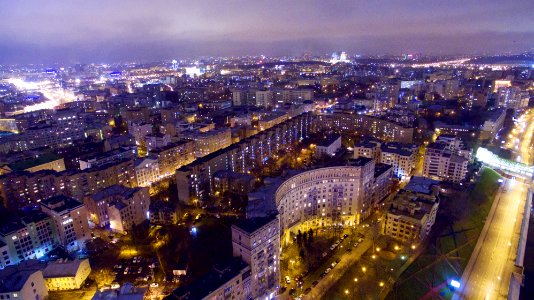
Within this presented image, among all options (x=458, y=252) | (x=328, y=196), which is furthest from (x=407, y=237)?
(x=328, y=196)

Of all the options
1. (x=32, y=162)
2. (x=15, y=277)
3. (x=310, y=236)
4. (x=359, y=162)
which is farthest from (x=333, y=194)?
(x=32, y=162)

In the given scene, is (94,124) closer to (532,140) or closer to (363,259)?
(363,259)

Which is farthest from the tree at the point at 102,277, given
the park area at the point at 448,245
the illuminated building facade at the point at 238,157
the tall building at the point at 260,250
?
the park area at the point at 448,245

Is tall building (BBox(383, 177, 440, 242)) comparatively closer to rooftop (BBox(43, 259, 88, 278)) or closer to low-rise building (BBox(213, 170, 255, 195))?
low-rise building (BBox(213, 170, 255, 195))

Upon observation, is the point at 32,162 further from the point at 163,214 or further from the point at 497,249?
the point at 497,249

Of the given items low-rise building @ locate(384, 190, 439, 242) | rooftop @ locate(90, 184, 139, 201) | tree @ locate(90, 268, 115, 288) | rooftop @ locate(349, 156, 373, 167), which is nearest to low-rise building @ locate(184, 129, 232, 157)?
rooftop @ locate(90, 184, 139, 201)
